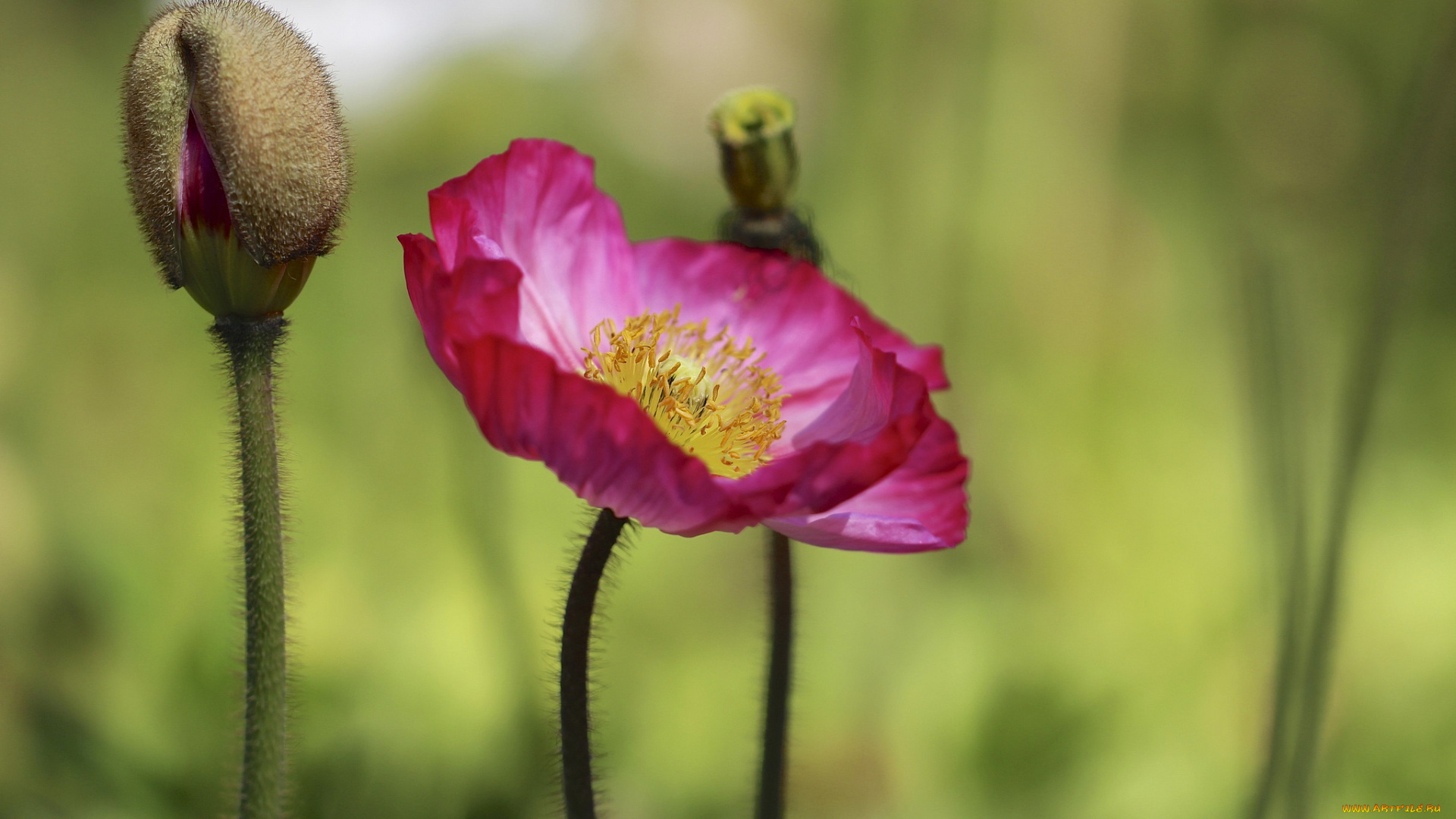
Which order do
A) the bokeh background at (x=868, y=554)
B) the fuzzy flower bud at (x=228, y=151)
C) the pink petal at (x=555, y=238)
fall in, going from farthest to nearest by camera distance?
the bokeh background at (x=868, y=554)
the pink petal at (x=555, y=238)
the fuzzy flower bud at (x=228, y=151)

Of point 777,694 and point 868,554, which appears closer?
point 777,694

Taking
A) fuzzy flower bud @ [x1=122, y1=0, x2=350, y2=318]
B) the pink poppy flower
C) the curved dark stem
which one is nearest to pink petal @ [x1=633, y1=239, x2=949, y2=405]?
the pink poppy flower

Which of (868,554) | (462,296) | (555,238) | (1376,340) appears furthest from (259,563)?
(868,554)

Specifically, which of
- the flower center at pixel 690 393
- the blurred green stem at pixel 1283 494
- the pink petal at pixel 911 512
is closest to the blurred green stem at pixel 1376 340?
the blurred green stem at pixel 1283 494

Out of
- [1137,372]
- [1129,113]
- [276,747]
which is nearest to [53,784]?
[276,747]

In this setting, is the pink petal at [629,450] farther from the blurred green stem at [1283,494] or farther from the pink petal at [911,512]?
the blurred green stem at [1283,494]

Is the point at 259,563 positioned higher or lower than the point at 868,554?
higher

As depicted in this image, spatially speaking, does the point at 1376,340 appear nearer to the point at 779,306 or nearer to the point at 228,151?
the point at 779,306
